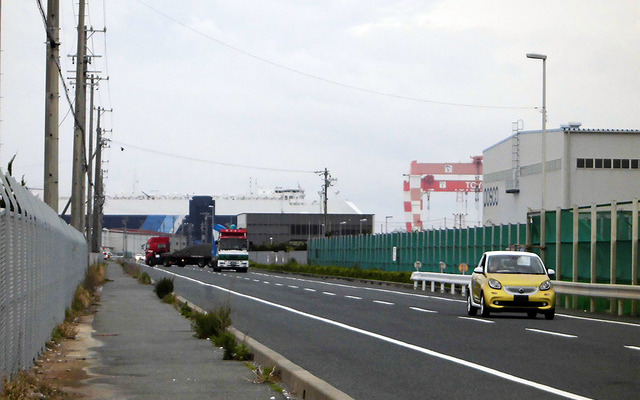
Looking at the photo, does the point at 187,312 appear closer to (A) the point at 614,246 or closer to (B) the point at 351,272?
(A) the point at 614,246

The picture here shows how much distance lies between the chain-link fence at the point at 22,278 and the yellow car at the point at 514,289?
35.9 feet

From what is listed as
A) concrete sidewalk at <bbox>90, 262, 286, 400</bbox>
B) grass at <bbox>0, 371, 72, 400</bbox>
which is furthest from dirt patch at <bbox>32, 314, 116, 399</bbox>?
grass at <bbox>0, 371, 72, 400</bbox>

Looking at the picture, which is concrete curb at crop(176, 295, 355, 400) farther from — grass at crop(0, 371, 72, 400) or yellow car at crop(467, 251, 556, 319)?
yellow car at crop(467, 251, 556, 319)

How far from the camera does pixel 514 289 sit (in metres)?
22.7

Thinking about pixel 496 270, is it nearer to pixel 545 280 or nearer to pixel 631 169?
pixel 545 280

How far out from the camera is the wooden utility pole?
2386 cm

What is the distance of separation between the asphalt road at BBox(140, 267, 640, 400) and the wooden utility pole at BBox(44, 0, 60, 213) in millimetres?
5964

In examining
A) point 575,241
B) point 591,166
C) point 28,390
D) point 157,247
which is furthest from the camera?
point 157,247

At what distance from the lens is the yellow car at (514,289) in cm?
2267

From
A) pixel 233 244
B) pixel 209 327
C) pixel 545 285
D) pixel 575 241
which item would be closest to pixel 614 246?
pixel 575 241

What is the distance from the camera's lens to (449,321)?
2173 cm

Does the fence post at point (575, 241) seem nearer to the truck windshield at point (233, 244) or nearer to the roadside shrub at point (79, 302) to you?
the roadside shrub at point (79, 302)

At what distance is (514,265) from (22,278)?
51.2 feet

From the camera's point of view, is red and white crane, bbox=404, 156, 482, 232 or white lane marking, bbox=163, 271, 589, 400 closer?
white lane marking, bbox=163, 271, 589, 400
